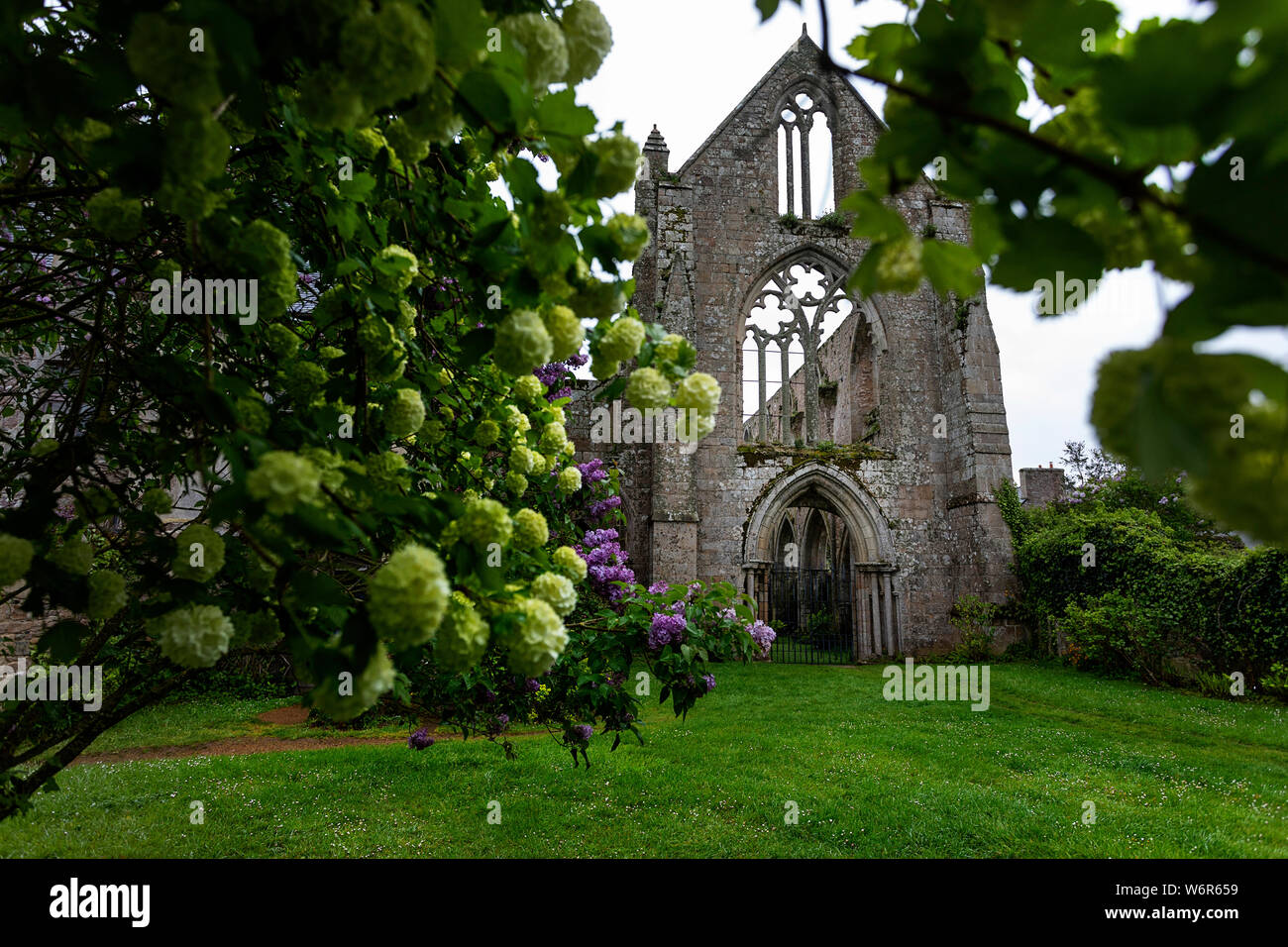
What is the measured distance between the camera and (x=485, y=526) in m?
1.20

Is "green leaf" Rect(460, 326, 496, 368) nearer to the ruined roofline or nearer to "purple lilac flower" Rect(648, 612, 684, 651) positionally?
"purple lilac flower" Rect(648, 612, 684, 651)

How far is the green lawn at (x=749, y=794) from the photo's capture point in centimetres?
406

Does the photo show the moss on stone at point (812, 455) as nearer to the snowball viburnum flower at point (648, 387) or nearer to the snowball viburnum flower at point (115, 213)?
the snowball viburnum flower at point (648, 387)

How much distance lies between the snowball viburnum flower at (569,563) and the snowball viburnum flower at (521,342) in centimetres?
63

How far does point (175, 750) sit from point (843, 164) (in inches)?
632

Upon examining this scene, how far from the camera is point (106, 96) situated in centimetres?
107

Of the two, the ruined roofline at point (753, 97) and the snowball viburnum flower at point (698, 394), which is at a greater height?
the ruined roofline at point (753, 97)

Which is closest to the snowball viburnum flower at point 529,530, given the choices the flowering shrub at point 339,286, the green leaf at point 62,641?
the flowering shrub at point 339,286

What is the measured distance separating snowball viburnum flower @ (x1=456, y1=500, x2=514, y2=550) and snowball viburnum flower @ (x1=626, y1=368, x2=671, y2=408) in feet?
1.13

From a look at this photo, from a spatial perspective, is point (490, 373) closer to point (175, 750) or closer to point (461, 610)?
point (461, 610)

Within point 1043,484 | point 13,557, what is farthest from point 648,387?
point 1043,484
